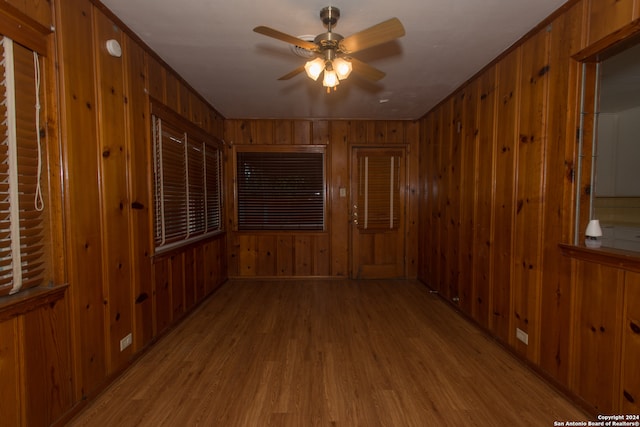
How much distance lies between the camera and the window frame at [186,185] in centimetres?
267

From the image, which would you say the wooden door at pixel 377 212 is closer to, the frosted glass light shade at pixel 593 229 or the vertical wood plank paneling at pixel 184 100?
the vertical wood plank paneling at pixel 184 100

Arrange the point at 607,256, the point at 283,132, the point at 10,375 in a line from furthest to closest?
1. the point at 283,132
2. the point at 607,256
3. the point at 10,375

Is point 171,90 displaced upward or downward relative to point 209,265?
upward

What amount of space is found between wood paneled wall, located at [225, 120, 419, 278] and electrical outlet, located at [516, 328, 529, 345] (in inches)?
95.9

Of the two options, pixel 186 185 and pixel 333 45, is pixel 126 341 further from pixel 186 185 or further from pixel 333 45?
pixel 333 45

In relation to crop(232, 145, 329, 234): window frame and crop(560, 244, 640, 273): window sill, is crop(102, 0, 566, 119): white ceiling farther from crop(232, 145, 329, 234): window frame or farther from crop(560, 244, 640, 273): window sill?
crop(560, 244, 640, 273): window sill

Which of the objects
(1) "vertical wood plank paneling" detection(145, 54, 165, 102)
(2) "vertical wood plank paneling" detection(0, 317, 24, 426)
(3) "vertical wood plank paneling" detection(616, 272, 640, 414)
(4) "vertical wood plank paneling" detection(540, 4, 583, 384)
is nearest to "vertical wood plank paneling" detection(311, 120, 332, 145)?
(1) "vertical wood plank paneling" detection(145, 54, 165, 102)

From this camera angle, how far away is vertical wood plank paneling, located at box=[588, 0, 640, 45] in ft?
5.07

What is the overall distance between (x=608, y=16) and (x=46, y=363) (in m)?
3.68

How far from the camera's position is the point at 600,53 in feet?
5.72

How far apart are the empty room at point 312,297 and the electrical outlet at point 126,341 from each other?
0.01m

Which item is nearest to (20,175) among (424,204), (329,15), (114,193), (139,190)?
(114,193)

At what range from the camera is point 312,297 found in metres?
3.89

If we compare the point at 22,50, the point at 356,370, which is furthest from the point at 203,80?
the point at 356,370
